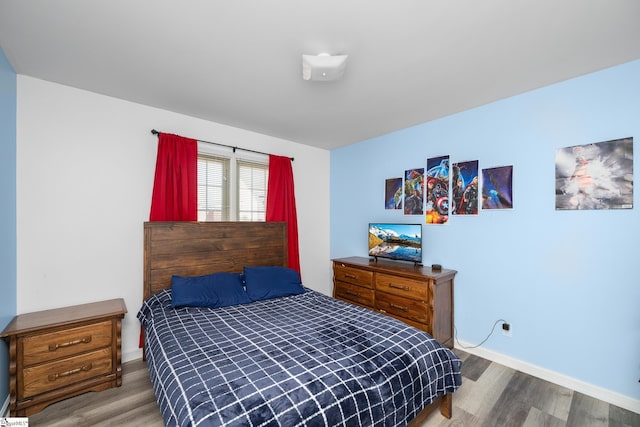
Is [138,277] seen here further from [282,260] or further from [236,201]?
[282,260]

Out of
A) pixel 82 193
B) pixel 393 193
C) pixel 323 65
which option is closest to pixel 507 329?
pixel 393 193

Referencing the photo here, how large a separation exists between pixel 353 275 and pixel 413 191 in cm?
133

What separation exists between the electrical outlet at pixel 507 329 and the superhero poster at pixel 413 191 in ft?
4.64

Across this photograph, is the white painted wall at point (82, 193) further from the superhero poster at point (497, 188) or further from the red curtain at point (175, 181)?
the superhero poster at point (497, 188)

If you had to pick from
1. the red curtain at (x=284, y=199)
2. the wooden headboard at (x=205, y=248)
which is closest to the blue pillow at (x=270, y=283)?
the wooden headboard at (x=205, y=248)

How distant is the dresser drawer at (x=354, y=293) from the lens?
10.9 feet

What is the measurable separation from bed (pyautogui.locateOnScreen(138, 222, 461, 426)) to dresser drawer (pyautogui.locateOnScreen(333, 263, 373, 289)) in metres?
0.72

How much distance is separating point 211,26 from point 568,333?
3585mm

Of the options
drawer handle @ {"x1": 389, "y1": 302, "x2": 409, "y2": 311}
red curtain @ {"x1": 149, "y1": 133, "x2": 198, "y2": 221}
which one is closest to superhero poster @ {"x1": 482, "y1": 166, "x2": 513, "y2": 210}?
drawer handle @ {"x1": 389, "y1": 302, "x2": 409, "y2": 311}

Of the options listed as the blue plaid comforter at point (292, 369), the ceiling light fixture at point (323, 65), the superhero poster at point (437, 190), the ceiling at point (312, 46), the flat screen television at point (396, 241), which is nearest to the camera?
the blue plaid comforter at point (292, 369)

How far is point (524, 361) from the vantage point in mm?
2490

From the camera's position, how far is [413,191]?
336 cm

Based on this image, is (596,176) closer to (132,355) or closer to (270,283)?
(270,283)

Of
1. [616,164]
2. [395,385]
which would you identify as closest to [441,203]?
[616,164]
